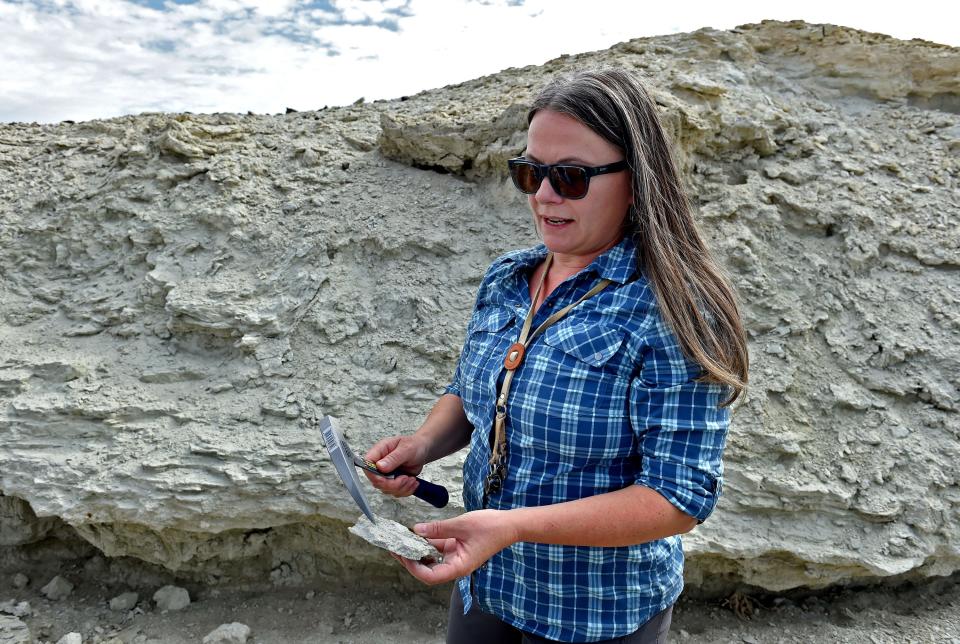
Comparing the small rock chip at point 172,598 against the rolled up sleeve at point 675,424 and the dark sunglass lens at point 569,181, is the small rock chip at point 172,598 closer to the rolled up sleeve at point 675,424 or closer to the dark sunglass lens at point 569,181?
the rolled up sleeve at point 675,424

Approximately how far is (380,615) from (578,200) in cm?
293

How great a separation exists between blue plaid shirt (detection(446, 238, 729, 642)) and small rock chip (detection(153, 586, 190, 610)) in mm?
2604

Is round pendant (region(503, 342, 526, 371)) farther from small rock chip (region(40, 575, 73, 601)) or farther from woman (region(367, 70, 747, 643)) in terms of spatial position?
small rock chip (region(40, 575, 73, 601))

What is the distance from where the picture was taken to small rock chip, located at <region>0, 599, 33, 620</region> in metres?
3.69

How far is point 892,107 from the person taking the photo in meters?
5.90

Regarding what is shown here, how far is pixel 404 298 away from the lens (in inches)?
168

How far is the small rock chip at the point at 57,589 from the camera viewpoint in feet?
12.6

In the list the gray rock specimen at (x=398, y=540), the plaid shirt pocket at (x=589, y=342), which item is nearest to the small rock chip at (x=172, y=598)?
the gray rock specimen at (x=398, y=540)

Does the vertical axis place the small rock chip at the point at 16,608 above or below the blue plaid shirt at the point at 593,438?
below

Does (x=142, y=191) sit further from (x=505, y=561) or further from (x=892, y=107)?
(x=892, y=107)

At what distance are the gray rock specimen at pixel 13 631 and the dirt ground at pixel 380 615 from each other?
0.04m

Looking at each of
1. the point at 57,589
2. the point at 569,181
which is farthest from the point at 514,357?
the point at 57,589

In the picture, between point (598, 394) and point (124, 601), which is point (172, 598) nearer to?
point (124, 601)

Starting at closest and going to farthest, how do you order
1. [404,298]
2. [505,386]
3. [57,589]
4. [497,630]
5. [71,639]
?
[505,386] → [497,630] → [71,639] → [57,589] → [404,298]
